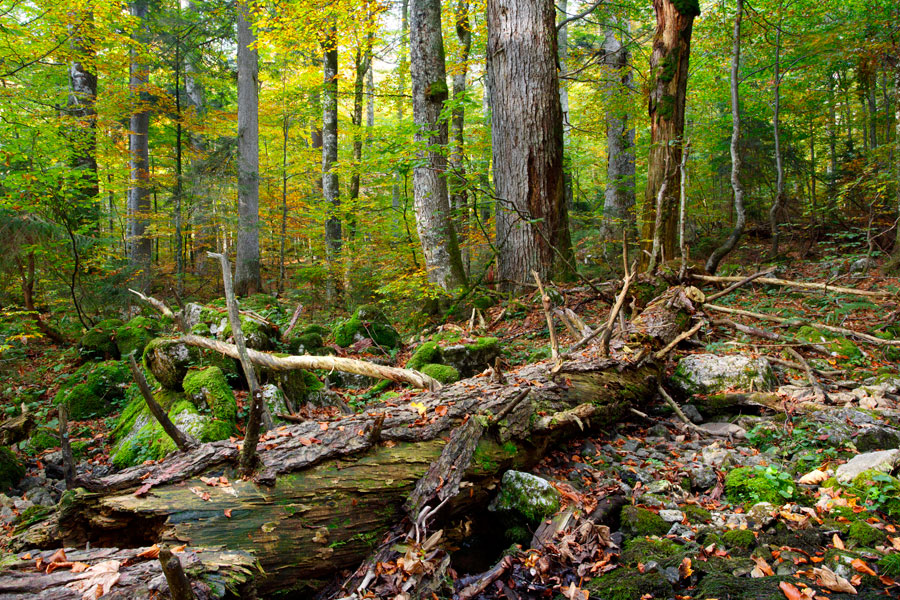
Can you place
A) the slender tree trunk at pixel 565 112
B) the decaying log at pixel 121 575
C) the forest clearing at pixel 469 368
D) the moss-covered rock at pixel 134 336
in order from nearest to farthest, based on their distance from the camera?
the decaying log at pixel 121 575 → the forest clearing at pixel 469 368 → the moss-covered rock at pixel 134 336 → the slender tree trunk at pixel 565 112

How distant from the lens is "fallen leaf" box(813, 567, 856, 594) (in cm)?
180

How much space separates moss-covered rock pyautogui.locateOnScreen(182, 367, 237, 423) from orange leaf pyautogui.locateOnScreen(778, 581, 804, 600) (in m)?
4.03

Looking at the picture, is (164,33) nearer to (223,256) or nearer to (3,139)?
(3,139)

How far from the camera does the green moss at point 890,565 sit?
1.83 metres

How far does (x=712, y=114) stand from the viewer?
17219 millimetres

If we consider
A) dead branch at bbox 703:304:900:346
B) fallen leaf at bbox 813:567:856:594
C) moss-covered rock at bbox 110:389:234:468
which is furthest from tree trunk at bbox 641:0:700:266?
moss-covered rock at bbox 110:389:234:468

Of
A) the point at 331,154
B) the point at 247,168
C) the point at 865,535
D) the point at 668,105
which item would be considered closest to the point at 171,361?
the point at 865,535

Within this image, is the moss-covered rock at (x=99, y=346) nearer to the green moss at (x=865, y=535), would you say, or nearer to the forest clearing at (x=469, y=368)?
the forest clearing at (x=469, y=368)

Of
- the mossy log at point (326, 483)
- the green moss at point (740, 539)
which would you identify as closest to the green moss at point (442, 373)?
the mossy log at point (326, 483)

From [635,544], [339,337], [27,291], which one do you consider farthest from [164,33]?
[635,544]

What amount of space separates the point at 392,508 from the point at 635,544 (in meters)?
1.30

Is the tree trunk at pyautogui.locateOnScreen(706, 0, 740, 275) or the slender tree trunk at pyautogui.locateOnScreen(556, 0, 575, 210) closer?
the tree trunk at pyautogui.locateOnScreen(706, 0, 740, 275)

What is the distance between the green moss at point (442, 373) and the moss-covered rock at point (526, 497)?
5.99 feet

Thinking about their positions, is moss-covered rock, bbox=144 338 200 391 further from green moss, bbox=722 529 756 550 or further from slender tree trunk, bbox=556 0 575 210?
slender tree trunk, bbox=556 0 575 210
